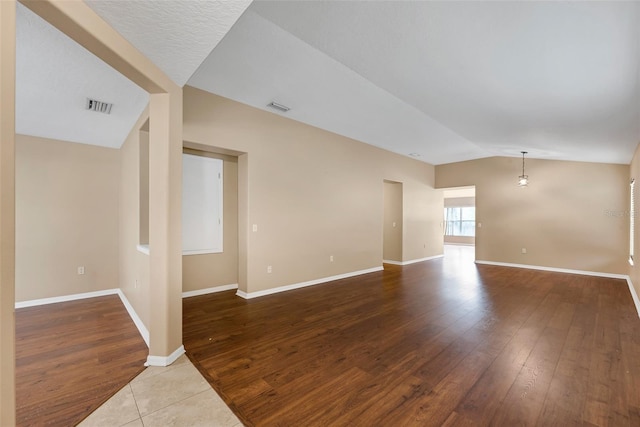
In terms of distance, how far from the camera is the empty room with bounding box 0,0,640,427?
172 cm

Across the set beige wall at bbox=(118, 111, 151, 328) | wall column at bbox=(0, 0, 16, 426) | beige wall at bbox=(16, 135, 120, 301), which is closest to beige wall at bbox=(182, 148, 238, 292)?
beige wall at bbox=(118, 111, 151, 328)

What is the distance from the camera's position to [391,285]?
4.98 m

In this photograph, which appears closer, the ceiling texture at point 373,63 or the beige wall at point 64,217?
the ceiling texture at point 373,63

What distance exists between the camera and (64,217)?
411 cm

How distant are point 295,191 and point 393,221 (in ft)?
12.3

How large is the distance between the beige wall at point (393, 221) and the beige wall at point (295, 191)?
25.4 inches

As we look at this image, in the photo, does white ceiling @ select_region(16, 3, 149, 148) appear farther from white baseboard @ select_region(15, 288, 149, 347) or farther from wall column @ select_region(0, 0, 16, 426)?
white baseboard @ select_region(15, 288, 149, 347)

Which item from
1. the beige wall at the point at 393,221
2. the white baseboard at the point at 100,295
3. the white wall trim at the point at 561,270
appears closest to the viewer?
the white baseboard at the point at 100,295

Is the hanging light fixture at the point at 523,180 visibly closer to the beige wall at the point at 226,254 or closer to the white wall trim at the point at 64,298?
the beige wall at the point at 226,254

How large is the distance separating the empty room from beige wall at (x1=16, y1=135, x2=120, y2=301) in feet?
0.09

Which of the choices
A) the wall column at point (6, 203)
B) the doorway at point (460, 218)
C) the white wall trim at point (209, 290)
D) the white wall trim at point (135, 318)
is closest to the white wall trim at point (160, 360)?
the white wall trim at point (135, 318)

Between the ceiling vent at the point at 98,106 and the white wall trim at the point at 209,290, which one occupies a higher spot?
the ceiling vent at the point at 98,106

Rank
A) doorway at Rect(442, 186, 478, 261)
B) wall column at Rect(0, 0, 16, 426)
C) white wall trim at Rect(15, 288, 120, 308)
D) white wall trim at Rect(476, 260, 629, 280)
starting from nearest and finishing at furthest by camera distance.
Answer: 1. wall column at Rect(0, 0, 16, 426)
2. white wall trim at Rect(15, 288, 120, 308)
3. white wall trim at Rect(476, 260, 629, 280)
4. doorway at Rect(442, 186, 478, 261)

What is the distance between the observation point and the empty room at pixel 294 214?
1.72 m
